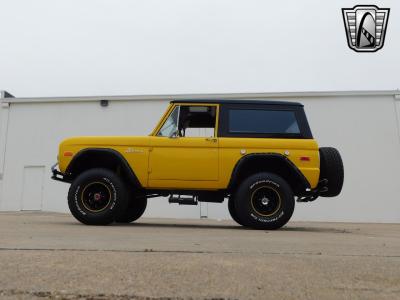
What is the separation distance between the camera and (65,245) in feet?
10.8

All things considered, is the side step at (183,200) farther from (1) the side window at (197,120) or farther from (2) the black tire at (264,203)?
(1) the side window at (197,120)

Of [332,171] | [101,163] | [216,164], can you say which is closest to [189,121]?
[216,164]

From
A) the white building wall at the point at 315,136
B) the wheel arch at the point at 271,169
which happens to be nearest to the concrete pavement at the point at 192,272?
the wheel arch at the point at 271,169

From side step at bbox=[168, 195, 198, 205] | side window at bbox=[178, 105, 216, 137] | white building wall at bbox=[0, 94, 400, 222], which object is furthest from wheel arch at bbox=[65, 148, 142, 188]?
white building wall at bbox=[0, 94, 400, 222]

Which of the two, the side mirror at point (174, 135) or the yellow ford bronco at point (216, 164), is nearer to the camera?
the yellow ford bronco at point (216, 164)

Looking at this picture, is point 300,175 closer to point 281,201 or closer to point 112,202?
point 281,201

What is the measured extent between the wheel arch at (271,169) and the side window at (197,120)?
2.23ft

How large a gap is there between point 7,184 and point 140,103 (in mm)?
5641

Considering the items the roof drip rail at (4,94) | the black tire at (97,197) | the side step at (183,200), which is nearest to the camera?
the black tire at (97,197)

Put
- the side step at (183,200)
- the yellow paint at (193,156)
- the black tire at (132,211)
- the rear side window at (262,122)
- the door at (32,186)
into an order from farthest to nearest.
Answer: the door at (32,186), the black tire at (132,211), the rear side window at (262,122), the side step at (183,200), the yellow paint at (193,156)

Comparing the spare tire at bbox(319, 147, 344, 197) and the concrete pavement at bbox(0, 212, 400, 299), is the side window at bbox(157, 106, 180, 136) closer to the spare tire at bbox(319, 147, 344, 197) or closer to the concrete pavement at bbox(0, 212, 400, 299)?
the spare tire at bbox(319, 147, 344, 197)

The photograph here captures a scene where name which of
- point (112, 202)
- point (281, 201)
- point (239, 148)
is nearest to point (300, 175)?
point (281, 201)

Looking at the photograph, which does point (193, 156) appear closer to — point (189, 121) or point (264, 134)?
point (189, 121)

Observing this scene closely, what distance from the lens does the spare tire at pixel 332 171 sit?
588 cm
